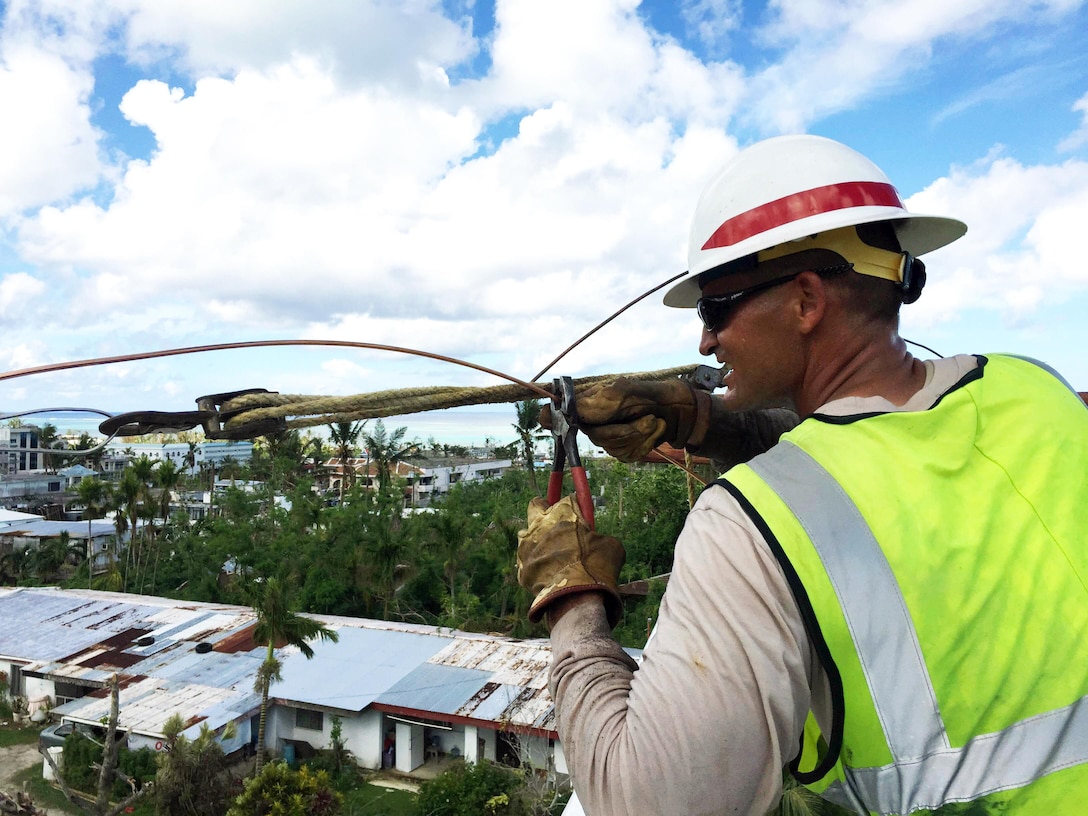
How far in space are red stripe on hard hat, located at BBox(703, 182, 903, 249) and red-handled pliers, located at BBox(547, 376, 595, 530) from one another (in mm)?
648

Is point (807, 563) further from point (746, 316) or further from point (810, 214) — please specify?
point (810, 214)

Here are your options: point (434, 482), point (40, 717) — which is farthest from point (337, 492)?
point (40, 717)

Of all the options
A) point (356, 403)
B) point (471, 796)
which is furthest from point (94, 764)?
point (356, 403)

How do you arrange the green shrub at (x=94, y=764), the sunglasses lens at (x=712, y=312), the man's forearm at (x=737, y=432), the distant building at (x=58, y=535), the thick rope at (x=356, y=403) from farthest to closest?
the distant building at (x=58, y=535)
the green shrub at (x=94, y=764)
the man's forearm at (x=737, y=432)
the thick rope at (x=356, y=403)
the sunglasses lens at (x=712, y=312)

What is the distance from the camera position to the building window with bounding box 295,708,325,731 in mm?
15688

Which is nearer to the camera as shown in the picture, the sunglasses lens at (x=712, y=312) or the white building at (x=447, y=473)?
the sunglasses lens at (x=712, y=312)

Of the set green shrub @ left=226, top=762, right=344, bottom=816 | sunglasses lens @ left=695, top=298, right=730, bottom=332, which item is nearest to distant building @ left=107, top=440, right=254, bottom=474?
green shrub @ left=226, top=762, right=344, bottom=816

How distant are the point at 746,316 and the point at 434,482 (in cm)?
5521

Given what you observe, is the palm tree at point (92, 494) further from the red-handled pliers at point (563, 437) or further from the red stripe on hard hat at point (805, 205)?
the red stripe on hard hat at point (805, 205)

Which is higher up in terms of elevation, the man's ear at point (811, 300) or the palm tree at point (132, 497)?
the man's ear at point (811, 300)

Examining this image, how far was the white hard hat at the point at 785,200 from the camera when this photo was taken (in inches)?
56.3

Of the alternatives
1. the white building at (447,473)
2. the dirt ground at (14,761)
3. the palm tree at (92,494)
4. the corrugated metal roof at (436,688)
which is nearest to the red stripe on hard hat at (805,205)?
the corrugated metal roof at (436,688)

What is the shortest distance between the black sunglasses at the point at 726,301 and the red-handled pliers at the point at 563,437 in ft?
1.53

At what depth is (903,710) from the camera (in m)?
1.04
